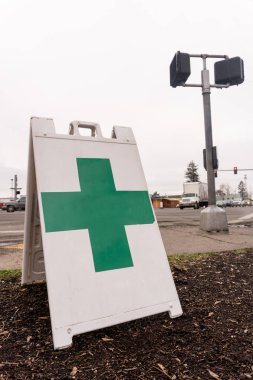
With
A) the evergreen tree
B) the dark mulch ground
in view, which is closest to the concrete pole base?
the dark mulch ground

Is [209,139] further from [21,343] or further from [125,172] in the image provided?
[21,343]

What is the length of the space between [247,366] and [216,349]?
196 mm

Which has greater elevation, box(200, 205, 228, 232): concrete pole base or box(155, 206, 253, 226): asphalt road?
box(200, 205, 228, 232): concrete pole base

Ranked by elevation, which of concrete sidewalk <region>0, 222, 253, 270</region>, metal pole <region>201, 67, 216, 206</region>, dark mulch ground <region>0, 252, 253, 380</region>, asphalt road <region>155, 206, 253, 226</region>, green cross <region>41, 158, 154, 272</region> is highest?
metal pole <region>201, 67, 216, 206</region>

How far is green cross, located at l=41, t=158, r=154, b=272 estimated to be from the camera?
207cm

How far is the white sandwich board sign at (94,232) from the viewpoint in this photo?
6.23 feet

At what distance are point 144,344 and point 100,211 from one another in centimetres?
86

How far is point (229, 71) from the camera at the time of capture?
6.80 meters

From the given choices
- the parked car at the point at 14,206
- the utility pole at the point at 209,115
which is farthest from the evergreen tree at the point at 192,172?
the utility pole at the point at 209,115

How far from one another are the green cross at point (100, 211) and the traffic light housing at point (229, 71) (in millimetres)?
5357

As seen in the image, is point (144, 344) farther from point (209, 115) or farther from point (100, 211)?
point (209, 115)

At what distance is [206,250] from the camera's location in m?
4.74

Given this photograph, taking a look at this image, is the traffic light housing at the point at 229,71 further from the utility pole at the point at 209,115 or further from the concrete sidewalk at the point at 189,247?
the concrete sidewalk at the point at 189,247

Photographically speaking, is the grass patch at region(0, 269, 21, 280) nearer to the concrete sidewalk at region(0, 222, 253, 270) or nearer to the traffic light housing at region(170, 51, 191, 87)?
the concrete sidewalk at region(0, 222, 253, 270)
